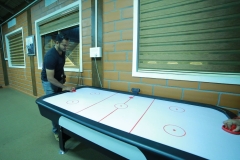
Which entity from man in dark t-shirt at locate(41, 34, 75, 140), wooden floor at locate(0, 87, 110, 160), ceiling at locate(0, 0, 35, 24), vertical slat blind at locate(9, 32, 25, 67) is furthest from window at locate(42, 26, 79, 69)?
vertical slat blind at locate(9, 32, 25, 67)

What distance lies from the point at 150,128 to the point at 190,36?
1.01m

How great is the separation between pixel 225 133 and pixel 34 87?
399 cm

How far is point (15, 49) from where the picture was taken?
383 centimetres

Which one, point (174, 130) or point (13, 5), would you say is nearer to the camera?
point (174, 130)

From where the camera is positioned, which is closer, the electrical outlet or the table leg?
the table leg

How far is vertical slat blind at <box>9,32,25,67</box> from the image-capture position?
351 centimetres

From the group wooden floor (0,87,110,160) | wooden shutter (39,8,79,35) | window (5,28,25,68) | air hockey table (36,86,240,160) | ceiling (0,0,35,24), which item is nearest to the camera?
air hockey table (36,86,240,160)

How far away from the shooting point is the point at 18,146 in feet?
4.53

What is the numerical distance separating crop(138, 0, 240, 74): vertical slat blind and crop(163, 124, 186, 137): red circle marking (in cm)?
73

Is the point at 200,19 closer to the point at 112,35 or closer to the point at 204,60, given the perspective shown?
the point at 204,60

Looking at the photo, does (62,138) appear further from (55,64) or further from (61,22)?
(61,22)

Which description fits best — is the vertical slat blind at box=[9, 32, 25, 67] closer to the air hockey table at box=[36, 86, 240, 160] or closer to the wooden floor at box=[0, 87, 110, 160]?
the wooden floor at box=[0, 87, 110, 160]

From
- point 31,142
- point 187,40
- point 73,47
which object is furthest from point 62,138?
point 73,47

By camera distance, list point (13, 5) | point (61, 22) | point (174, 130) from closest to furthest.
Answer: point (174, 130), point (61, 22), point (13, 5)
